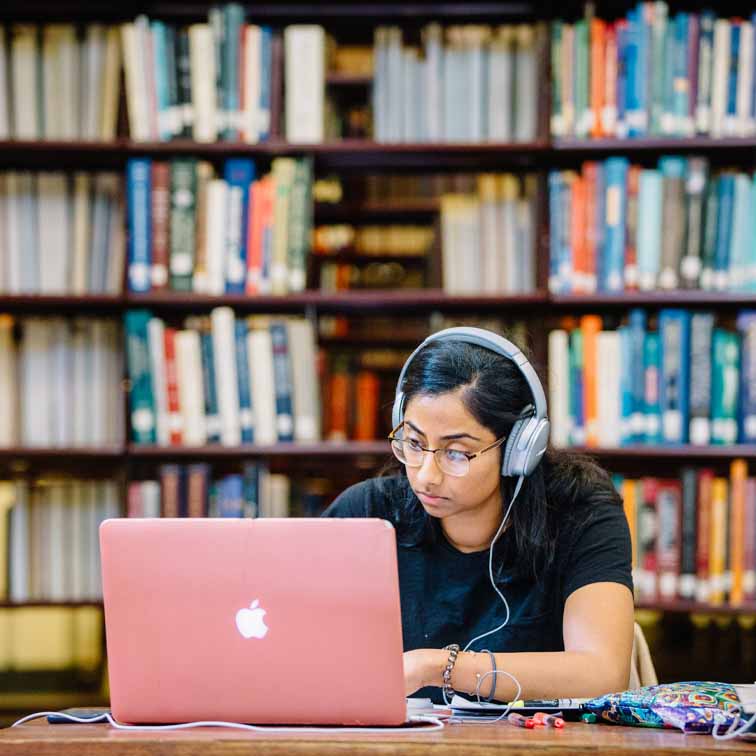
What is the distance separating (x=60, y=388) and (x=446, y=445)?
4.97 feet

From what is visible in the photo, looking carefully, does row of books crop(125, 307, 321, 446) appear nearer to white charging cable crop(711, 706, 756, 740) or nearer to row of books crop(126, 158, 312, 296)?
row of books crop(126, 158, 312, 296)

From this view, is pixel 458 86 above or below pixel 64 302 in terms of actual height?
above

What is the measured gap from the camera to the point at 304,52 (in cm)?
261

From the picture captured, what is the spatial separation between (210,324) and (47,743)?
1.91 metres

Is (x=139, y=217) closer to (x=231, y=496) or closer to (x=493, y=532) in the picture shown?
(x=231, y=496)

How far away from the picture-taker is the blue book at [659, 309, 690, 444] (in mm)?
2514

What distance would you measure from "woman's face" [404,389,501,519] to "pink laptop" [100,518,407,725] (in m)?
0.43

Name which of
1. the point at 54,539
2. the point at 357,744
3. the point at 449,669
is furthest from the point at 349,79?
the point at 357,744

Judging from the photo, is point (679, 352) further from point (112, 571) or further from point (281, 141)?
point (112, 571)

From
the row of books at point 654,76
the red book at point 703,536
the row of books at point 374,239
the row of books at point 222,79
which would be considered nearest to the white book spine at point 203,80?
the row of books at point 222,79

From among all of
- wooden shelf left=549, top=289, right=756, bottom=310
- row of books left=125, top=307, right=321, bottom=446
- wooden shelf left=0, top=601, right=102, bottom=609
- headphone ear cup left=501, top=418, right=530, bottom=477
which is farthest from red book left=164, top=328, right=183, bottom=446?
headphone ear cup left=501, top=418, right=530, bottom=477

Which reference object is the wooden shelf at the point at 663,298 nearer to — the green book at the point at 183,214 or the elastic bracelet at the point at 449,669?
the green book at the point at 183,214

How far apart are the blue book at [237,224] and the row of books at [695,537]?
110 cm

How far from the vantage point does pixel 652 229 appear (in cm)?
254
